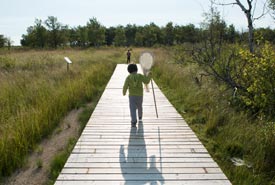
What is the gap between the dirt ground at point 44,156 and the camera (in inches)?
125

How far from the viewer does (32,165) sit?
11.6ft

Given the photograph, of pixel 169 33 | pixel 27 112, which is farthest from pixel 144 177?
pixel 169 33

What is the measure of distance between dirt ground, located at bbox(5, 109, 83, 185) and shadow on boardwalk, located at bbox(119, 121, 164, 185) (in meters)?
1.12

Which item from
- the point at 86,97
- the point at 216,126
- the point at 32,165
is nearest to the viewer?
the point at 32,165

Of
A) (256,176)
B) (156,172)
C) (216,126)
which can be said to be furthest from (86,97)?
(256,176)

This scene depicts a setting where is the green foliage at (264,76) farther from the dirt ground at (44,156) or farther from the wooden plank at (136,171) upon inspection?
the dirt ground at (44,156)

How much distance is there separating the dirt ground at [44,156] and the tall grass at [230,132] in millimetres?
2649

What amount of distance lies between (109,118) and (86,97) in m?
2.36

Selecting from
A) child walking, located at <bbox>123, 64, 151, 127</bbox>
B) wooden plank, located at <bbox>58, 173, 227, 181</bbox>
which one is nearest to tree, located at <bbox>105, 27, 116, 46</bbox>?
child walking, located at <bbox>123, 64, 151, 127</bbox>

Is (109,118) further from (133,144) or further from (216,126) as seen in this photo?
(216,126)

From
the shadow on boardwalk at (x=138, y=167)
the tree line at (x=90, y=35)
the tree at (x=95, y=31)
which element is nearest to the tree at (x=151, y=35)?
the tree line at (x=90, y=35)

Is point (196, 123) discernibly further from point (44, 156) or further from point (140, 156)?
point (44, 156)

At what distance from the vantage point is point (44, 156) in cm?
382

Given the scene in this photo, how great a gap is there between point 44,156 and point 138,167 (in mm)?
1691
